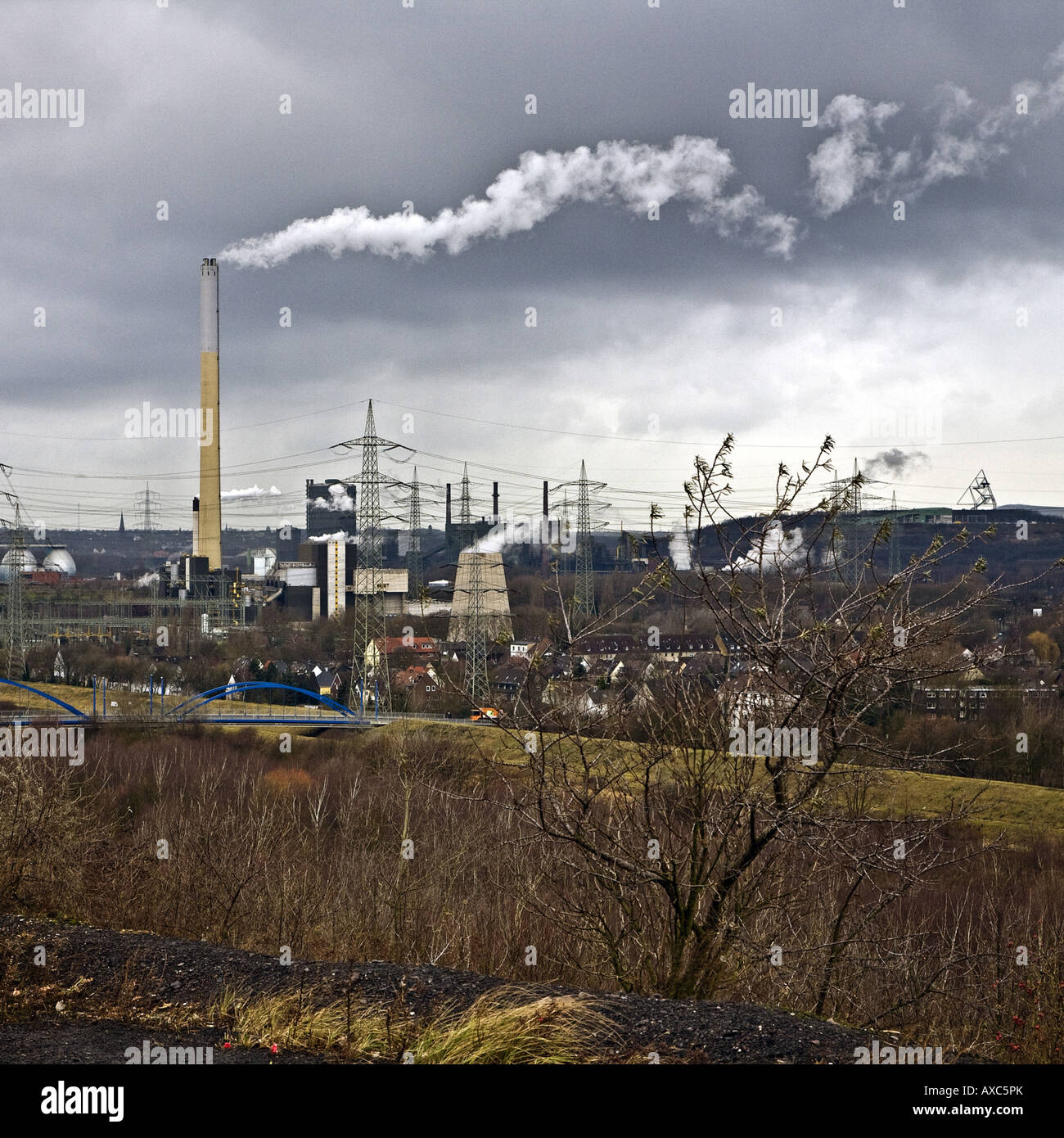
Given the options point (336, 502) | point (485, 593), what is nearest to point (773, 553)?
point (485, 593)

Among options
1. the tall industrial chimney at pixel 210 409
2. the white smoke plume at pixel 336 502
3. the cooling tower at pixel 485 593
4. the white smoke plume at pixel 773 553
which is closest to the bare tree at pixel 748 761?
the white smoke plume at pixel 773 553

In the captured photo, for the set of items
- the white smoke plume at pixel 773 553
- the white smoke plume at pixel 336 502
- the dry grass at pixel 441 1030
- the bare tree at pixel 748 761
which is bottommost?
the dry grass at pixel 441 1030

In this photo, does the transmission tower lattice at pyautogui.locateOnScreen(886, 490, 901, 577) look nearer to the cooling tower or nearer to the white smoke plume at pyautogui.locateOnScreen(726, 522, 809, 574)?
the white smoke plume at pyautogui.locateOnScreen(726, 522, 809, 574)

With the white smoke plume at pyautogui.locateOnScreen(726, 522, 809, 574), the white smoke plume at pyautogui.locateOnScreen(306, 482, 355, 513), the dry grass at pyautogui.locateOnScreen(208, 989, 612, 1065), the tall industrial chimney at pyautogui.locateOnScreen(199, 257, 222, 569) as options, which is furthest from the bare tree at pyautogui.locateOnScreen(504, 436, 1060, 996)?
the white smoke plume at pyautogui.locateOnScreen(306, 482, 355, 513)

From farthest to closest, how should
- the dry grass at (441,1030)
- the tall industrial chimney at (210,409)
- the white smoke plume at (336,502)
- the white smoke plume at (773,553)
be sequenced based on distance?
the white smoke plume at (336,502) < the tall industrial chimney at (210,409) < the white smoke plume at (773,553) < the dry grass at (441,1030)

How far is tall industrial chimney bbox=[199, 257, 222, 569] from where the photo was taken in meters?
58.8

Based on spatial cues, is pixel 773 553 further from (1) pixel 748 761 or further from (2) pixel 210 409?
(2) pixel 210 409

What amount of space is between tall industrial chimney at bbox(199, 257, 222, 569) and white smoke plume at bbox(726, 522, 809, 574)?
56.7m

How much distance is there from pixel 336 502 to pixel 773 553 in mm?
97545

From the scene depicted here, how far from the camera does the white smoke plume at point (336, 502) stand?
100375mm

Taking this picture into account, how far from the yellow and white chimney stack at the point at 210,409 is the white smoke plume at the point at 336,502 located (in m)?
37.6

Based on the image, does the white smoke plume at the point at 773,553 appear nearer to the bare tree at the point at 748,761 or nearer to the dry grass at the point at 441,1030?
the bare tree at the point at 748,761

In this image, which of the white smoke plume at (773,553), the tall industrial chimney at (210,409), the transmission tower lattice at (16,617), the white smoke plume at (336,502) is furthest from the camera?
A: the white smoke plume at (336,502)
